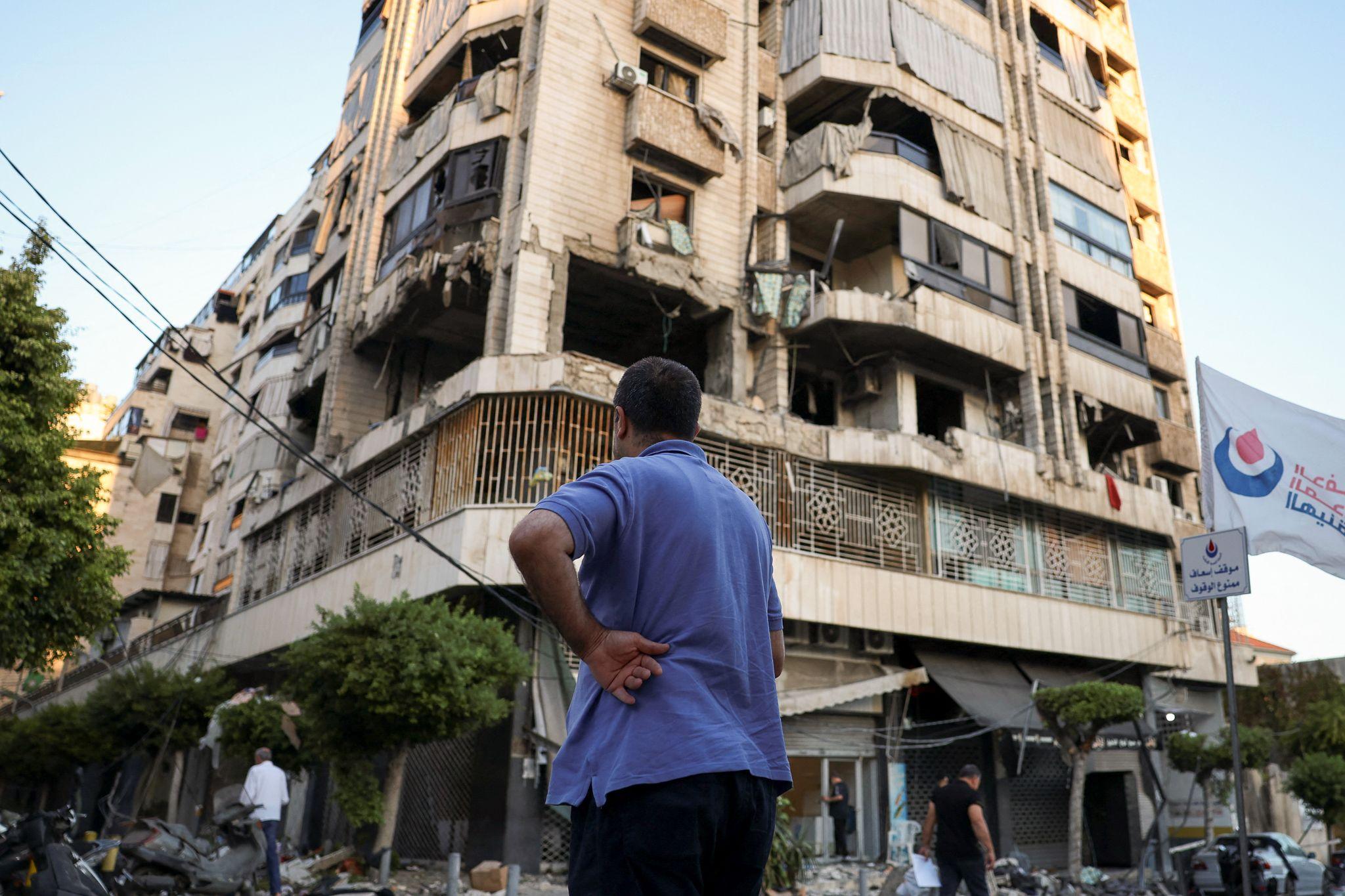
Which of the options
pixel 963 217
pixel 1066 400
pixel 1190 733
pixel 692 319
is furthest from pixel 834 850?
pixel 963 217

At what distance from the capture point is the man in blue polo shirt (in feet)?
6.42

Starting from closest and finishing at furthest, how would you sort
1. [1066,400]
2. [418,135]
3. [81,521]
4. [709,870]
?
1. [709,870]
2. [81,521]
3. [418,135]
4. [1066,400]

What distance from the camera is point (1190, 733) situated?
20.8m

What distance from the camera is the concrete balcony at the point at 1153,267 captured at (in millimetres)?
30469

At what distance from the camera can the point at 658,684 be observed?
204 centimetres

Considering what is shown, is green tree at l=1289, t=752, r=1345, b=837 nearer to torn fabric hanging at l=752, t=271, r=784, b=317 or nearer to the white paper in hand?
torn fabric hanging at l=752, t=271, r=784, b=317

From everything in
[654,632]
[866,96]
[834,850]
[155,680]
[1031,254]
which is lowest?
[834,850]

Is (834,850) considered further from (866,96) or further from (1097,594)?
(866,96)

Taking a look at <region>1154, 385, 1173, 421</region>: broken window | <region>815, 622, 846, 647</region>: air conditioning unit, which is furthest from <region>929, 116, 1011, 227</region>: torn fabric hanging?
<region>815, 622, 846, 647</region>: air conditioning unit

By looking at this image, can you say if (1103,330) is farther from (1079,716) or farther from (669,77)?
(669,77)

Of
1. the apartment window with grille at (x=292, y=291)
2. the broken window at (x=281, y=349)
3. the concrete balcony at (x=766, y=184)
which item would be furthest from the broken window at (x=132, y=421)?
the concrete balcony at (x=766, y=184)

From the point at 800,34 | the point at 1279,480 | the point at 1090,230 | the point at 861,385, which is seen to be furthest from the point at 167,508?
the point at 1279,480

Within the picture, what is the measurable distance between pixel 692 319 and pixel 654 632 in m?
18.7

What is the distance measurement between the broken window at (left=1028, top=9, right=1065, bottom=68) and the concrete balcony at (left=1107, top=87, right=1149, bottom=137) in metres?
3.45
